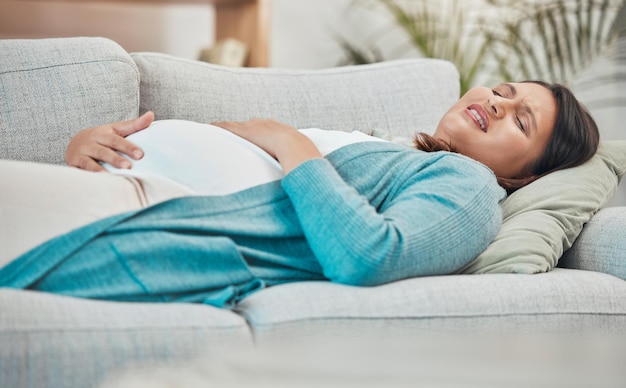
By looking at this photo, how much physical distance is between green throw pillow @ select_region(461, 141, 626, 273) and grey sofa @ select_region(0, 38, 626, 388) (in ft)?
0.14

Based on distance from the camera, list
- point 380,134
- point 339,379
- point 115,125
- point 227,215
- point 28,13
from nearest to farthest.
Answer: point 339,379 < point 227,215 < point 115,125 < point 380,134 < point 28,13

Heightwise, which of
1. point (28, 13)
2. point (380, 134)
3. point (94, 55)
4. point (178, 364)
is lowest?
point (28, 13)

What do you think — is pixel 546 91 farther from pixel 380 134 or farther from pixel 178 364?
pixel 178 364

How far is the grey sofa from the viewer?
991 millimetres

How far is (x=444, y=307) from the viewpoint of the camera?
1.23 meters

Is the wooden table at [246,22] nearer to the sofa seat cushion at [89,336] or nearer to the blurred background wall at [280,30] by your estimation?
the blurred background wall at [280,30]

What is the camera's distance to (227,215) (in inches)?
51.3

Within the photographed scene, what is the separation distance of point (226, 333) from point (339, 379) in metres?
0.77

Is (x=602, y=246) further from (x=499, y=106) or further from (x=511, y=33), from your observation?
(x=511, y=33)

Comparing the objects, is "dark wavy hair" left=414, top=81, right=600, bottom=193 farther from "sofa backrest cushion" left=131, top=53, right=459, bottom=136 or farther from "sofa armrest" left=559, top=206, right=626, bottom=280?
"sofa backrest cushion" left=131, top=53, right=459, bottom=136

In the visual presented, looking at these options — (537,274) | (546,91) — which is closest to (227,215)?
(537,274)

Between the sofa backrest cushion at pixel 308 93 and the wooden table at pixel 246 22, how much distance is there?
1.26m

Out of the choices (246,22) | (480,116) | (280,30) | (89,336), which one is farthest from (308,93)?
(280,30)

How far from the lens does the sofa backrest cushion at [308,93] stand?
176 centimetres
